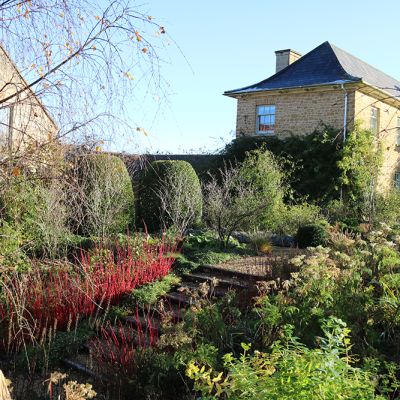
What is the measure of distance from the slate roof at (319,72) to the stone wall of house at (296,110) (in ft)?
1.12

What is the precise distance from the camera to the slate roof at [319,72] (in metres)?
20.0

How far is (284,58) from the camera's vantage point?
23484 millimetres

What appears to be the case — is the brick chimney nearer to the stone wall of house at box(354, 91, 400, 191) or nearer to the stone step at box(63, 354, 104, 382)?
the stone wall of house at box(354, 91, 400, 191)

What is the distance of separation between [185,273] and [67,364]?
2895mm

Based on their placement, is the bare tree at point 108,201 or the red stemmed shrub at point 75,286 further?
the bare tree at point 108,201

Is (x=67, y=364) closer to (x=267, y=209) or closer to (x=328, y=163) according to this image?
(x=267, y=209)

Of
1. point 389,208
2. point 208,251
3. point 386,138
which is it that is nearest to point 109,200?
point 208,251

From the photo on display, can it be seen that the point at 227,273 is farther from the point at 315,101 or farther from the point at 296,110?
the point at 296,110

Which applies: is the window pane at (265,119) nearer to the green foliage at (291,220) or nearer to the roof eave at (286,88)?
the roof eave at (286,88)

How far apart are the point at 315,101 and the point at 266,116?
2.14 m

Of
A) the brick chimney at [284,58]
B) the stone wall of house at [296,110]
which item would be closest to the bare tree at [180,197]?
the stone wall of house at [296,110]

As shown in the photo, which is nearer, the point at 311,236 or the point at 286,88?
the point at 311,236

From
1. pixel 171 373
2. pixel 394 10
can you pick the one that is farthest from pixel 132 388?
pixel 394 10

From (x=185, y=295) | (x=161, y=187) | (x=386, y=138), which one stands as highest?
(x=386, y=138)
